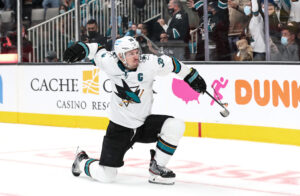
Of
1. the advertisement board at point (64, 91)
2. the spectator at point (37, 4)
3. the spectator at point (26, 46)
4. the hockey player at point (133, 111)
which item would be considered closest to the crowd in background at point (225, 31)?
the advertisement board at point (64, 91)

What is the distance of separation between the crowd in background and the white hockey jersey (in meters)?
2.66

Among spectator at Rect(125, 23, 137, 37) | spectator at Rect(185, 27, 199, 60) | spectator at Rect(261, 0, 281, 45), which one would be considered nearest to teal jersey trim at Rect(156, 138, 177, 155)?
spectator at Rect(261, 0, 281, 45)

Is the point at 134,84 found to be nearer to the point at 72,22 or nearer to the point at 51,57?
the point at 72,22

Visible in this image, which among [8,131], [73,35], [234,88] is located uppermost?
[73,35]

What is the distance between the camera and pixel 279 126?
7.29 metres

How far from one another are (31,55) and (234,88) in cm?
360

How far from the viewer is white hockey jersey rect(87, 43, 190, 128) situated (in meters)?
4.93

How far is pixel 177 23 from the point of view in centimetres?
834

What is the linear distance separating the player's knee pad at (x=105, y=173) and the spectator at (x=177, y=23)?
3.63 metres

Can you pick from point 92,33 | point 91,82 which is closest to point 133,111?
point 91,82

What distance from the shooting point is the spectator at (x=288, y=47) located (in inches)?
286

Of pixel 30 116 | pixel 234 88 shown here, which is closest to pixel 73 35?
pixel 30 116

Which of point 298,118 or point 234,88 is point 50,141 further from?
point 298,118

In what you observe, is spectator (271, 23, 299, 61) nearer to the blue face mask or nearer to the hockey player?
the blue face mask
